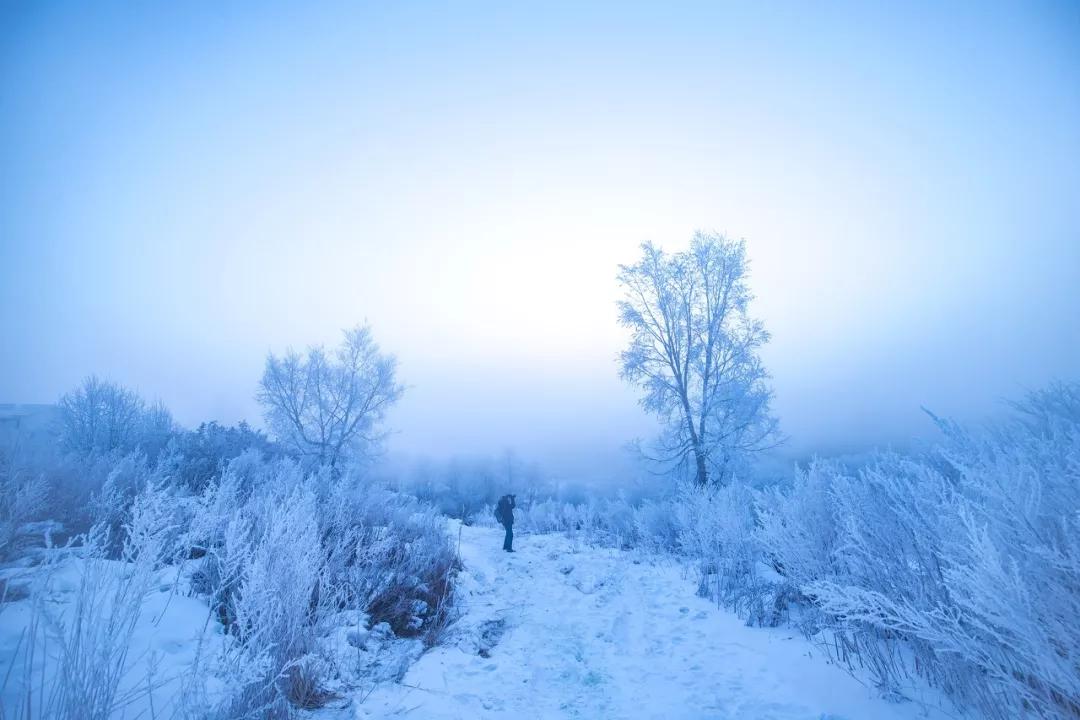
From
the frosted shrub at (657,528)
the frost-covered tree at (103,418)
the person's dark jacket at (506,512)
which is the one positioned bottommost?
the frosted shrub at (657,528)

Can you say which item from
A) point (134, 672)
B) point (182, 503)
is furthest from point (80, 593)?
point (182, 503)

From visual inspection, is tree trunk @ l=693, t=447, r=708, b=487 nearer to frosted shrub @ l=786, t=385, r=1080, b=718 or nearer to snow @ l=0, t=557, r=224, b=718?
frosted shrub @ l=786, t=385, r=1080, b=718

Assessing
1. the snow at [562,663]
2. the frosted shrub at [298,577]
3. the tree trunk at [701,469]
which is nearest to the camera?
the frosted shrub at [298,577]

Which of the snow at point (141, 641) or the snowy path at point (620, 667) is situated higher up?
the snow at point (141, 641)

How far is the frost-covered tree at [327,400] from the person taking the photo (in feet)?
67.7

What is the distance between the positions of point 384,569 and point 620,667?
10.2 feet

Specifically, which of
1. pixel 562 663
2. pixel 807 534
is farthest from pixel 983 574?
pixel 562 663

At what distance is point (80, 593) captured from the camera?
178 cm

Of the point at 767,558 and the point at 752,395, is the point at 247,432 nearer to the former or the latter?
the point at 767,558

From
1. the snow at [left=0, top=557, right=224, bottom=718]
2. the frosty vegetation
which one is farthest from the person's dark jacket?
the snow at [left=0, top=557, right=224, bottom=718]

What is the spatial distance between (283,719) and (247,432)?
40.5 feet

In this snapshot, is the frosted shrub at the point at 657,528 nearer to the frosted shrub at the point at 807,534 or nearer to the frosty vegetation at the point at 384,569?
the frosty vegetation at the point at 384,569

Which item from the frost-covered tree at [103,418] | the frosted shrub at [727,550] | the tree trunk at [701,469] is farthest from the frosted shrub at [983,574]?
the frost-covered tree at [103,418]

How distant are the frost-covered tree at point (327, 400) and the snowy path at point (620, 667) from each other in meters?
16.5
